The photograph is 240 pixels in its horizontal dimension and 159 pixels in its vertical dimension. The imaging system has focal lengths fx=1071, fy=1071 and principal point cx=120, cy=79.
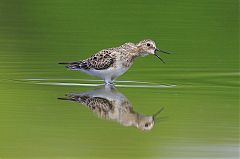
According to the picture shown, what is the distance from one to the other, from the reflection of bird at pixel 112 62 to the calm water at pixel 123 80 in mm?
221

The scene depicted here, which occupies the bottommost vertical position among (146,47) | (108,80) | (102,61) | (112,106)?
(112,106)

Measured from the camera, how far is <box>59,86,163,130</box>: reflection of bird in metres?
13.4

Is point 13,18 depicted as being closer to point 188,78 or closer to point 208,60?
point 208,60

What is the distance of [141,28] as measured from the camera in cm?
2420

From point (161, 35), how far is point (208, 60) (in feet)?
11.6

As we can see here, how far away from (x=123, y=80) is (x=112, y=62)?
49 cm

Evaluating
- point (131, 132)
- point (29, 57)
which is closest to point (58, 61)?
point (29, 57)

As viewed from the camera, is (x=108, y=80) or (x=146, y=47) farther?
(x=146, y=47)

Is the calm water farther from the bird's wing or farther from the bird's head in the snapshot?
the bird's head

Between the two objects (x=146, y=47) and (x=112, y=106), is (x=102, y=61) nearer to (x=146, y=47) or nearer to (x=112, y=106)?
(x=146, y=47)

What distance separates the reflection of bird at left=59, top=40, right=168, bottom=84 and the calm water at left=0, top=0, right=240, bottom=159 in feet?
0.72

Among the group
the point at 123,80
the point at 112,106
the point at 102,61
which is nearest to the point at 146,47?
the point at 123,80

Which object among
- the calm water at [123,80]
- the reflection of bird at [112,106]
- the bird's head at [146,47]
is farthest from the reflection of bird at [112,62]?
the reflection of bird at [112,106]

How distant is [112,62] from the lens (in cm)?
1670
